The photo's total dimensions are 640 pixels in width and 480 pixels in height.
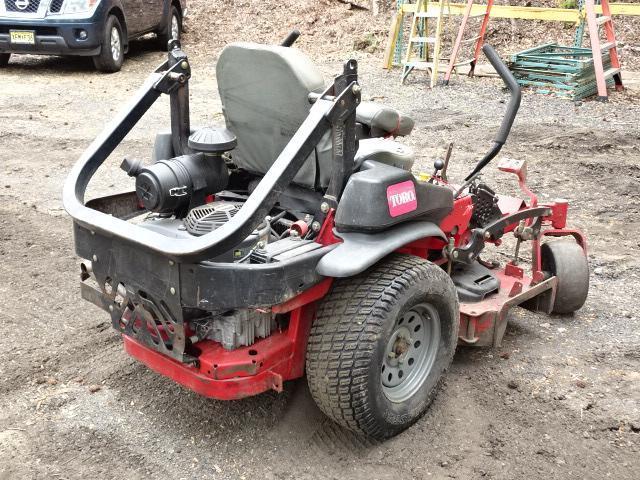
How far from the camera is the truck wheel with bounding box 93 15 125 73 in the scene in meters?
10.7

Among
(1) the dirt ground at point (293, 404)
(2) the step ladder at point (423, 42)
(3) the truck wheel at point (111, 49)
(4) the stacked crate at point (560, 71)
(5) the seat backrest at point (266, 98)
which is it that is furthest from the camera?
(3) the truck wheel at point (111, 49)

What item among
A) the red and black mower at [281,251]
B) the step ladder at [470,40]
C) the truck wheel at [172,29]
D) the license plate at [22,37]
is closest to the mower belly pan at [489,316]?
the red and black mower at [281,251]

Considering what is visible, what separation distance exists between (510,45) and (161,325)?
36.0 feet

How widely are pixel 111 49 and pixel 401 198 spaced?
28.7 feet

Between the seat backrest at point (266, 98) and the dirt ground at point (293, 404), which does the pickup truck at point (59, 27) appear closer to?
the dirt ground at point (293, 404)

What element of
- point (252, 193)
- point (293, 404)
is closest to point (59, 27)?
point (293, 404)

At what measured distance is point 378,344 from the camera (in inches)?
122

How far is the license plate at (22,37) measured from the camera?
34.2 feet

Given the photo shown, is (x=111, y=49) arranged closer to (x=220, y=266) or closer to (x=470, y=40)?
(x=470, y=40)

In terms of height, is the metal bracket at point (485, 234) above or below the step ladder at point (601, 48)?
below

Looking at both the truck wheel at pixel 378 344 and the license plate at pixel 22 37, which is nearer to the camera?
the truck wheel at pixel 378 344

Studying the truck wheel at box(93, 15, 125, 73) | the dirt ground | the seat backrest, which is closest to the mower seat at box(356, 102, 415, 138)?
the seat backrest

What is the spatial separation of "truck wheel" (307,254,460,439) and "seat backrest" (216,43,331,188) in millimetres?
592

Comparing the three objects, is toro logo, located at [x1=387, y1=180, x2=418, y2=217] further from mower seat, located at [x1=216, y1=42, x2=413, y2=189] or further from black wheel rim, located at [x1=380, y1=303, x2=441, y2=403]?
black wheel rim, located at [x1=380, y1=303, x2=441, y2=403]
